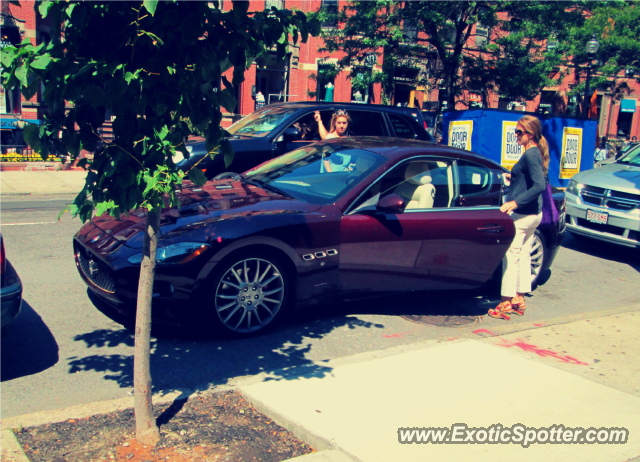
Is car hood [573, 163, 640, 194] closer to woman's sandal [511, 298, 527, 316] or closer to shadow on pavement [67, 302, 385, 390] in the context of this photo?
woman's sandal [511, 298, 527, 316]

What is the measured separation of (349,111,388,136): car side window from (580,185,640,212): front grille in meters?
3.27

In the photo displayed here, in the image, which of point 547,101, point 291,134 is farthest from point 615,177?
point 547,101

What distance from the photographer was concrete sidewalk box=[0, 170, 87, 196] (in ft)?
43.5

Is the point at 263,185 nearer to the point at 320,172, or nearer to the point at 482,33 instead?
the point at 320,172

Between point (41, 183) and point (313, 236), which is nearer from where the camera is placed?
point (313, 236)

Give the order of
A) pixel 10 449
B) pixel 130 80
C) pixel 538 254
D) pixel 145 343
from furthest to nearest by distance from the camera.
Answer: pixel 538 254 < pixel 145 343 < pixel 10 449 < pixel 130 80

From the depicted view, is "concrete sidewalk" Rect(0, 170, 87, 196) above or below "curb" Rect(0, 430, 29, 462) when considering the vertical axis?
above

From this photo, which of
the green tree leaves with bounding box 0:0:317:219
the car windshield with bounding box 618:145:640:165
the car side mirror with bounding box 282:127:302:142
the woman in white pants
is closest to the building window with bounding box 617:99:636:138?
the car windshield with bounding box 618:145:640:165

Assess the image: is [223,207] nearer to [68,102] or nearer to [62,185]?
[68,102]

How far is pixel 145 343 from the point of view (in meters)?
3.33

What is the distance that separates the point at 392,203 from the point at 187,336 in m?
2.02

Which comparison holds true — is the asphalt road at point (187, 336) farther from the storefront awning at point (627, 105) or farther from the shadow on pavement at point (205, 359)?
the storefront awning at point (627, 105)

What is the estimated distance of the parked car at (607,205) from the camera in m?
8.71

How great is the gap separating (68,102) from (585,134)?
13.5 m
